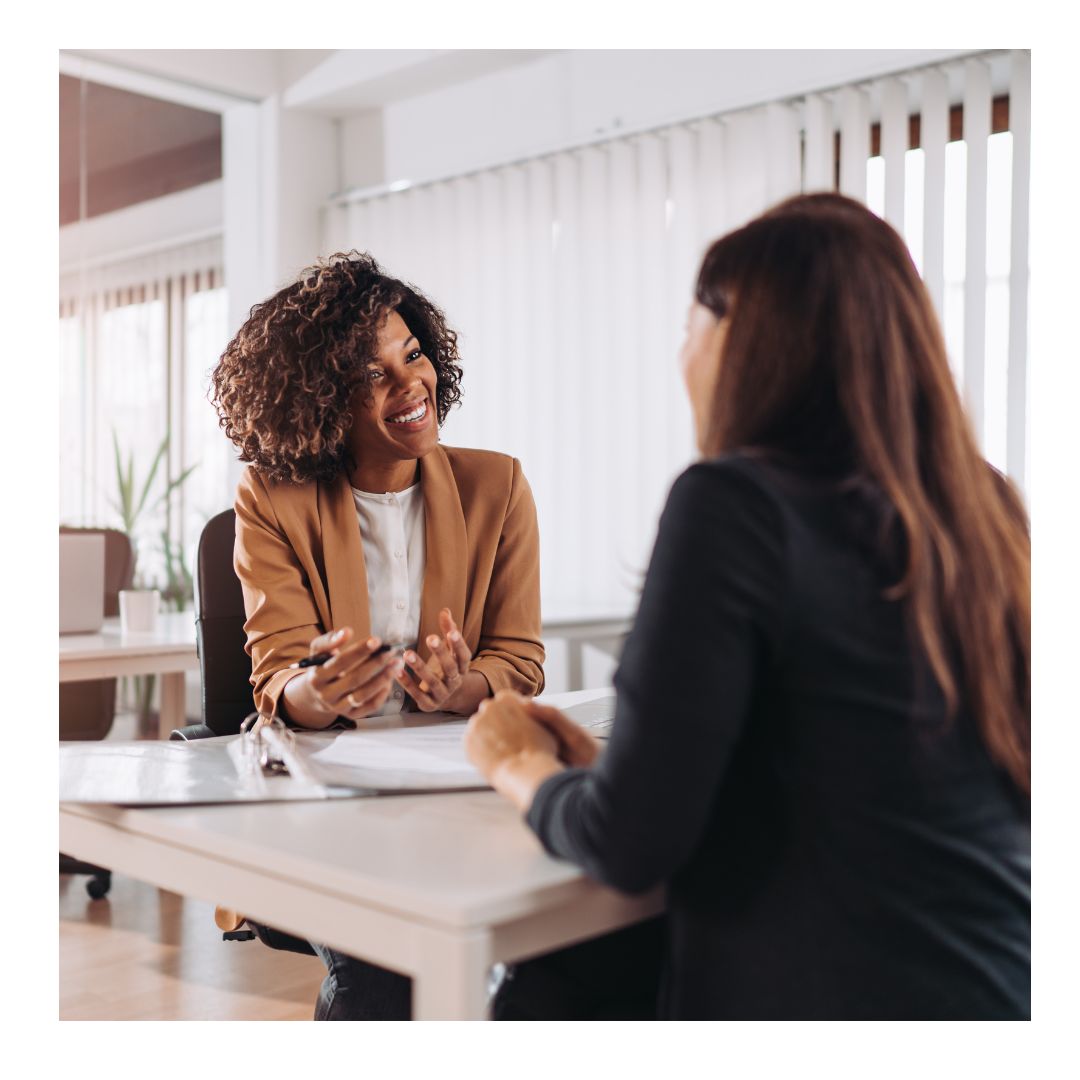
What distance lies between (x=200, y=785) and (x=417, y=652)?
2.16 feet

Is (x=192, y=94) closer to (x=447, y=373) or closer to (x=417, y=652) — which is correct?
(x=447, y=373)

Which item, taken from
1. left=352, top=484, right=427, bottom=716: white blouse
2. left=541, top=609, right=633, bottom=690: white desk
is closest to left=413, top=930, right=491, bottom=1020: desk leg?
left=352, top=484, right=427, bottom=716: white blouse

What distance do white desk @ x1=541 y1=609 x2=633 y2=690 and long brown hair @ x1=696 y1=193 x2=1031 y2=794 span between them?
9.90 ft

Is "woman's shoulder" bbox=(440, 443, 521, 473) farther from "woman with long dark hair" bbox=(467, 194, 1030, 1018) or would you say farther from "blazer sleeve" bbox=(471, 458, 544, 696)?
"woman with long dark hair" bbox=(467, 194, 1030, 1018)

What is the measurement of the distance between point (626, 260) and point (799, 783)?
3530mm

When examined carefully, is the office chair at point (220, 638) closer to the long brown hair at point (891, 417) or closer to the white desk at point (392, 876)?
the white desk at point (392, 876)

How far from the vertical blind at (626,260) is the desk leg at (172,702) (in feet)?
4.77

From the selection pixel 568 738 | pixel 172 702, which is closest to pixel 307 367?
pixel 568 738

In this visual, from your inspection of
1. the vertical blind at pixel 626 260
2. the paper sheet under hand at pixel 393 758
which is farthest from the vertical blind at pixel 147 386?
the paper sheet under hand at pixel 393 758

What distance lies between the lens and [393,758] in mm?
1231

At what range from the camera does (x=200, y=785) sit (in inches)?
43.9

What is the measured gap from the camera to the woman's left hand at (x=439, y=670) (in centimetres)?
150

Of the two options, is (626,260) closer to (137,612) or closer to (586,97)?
(586,97)
